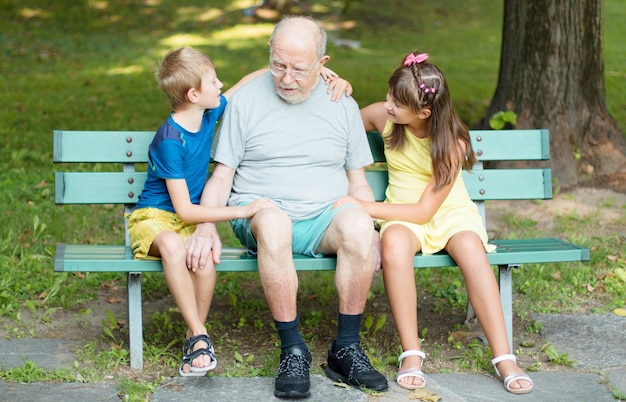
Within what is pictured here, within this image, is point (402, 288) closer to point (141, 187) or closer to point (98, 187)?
point (141, 187)

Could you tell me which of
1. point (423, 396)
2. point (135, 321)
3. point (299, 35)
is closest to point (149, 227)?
point (135, 321)

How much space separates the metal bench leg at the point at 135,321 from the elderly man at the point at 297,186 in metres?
0.28

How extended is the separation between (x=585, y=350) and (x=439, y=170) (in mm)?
1073

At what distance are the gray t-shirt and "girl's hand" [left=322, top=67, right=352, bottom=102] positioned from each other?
0.04 metres

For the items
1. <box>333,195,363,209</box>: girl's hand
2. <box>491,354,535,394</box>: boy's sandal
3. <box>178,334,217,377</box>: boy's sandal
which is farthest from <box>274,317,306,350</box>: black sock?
<box>491,354,535,394</box>: boy's sandal

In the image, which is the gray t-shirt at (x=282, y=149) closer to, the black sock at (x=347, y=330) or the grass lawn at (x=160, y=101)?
the black sock at (x=347, y=330)

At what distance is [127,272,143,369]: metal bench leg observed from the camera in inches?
145

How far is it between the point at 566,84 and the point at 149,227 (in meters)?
3.68

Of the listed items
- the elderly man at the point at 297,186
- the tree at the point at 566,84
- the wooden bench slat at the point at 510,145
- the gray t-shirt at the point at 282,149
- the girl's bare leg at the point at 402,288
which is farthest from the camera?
the tree at the point at 566,84

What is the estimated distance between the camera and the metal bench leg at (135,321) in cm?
367

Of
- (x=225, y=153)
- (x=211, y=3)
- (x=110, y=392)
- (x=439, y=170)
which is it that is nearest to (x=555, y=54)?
(x=439, y=170)

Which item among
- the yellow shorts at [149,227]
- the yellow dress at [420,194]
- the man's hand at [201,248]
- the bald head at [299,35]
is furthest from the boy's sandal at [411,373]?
the bald head at [299,35]

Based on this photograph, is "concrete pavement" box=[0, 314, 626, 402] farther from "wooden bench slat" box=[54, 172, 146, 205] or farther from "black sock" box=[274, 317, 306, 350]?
"wooden bench slat" box=[54, 172, 146, 205]

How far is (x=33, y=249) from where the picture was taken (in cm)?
506
